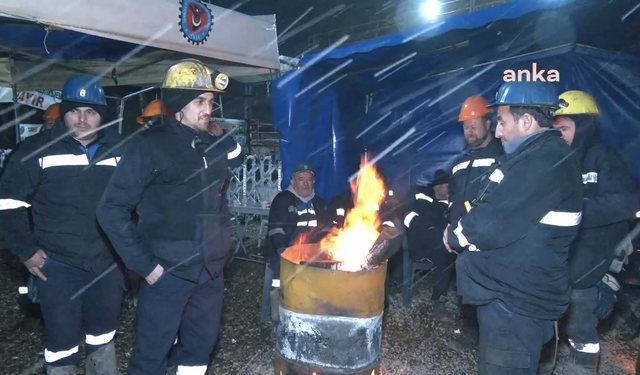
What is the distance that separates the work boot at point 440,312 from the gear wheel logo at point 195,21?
4.00 m

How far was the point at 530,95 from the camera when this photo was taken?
2.58m

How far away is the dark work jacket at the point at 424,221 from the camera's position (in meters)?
5.34

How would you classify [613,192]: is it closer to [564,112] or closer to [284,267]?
[564,112]

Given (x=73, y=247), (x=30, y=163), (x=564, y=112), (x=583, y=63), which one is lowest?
(x=73, y=247)

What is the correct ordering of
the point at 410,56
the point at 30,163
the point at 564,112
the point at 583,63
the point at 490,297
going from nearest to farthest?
the point at 490,297 < the point at 30,163 < the point at 564,112 < the point at 583,63 < the point at 410,56

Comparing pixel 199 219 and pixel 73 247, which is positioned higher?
pixel 199 219

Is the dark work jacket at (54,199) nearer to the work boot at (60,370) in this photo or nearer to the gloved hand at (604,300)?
the work boot at (60,370)

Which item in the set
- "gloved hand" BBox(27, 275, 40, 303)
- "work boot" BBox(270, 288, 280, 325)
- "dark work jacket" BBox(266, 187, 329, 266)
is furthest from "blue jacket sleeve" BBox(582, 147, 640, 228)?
"gloved hand" BBox(27, 275, 40, 303)

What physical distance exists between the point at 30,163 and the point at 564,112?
4196 mm

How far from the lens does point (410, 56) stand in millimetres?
5062

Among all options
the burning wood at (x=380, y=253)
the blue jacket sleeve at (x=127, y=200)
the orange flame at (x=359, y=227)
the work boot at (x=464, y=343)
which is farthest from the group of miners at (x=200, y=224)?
the orange flame at (x=359, y=227)

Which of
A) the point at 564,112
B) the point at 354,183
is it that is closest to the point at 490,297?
the point at 564,112

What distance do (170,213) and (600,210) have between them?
313 cm

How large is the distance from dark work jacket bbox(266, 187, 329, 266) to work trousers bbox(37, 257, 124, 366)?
1694 millimetres
